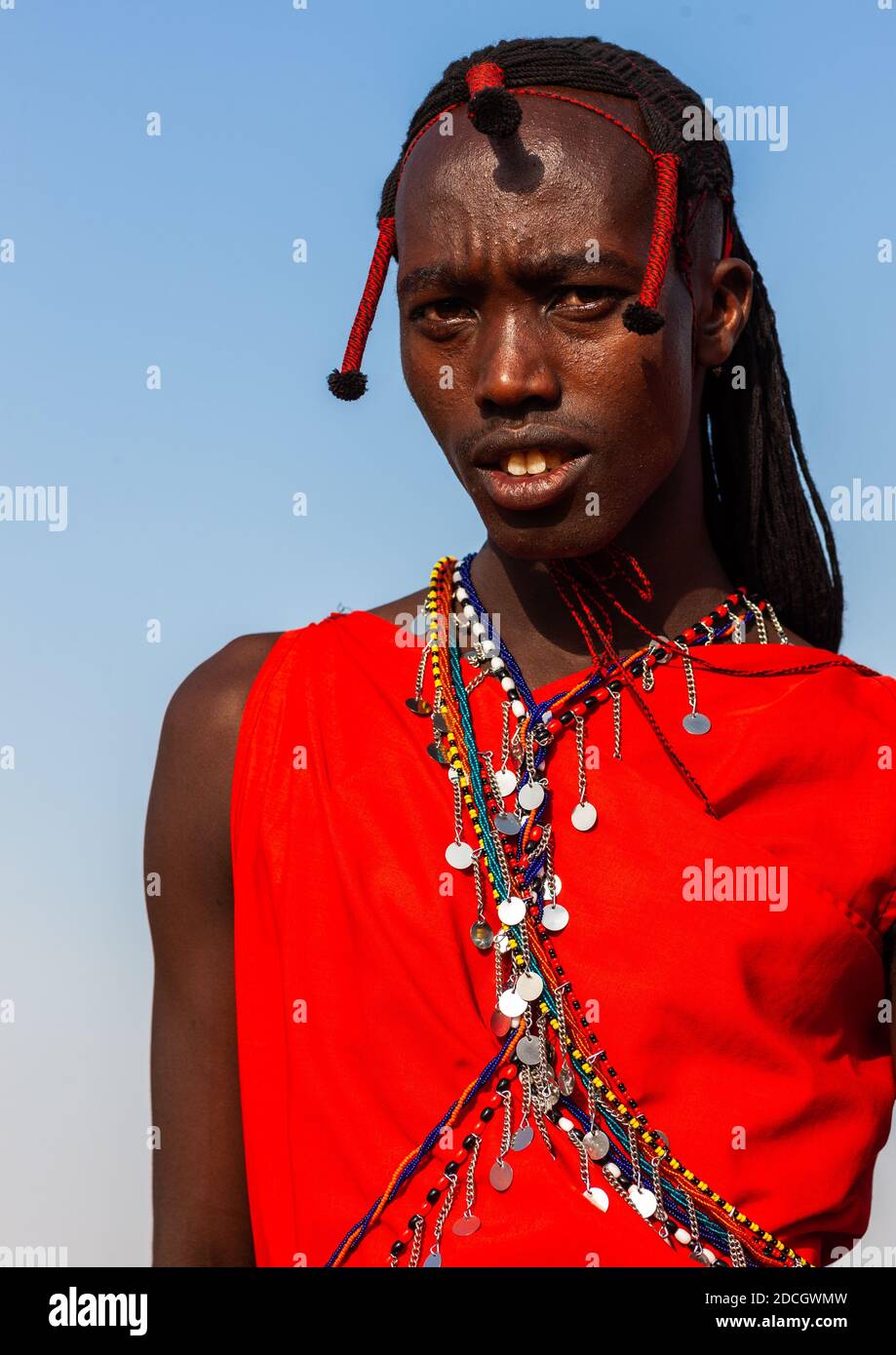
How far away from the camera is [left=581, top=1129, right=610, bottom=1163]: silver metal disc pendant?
3170mm

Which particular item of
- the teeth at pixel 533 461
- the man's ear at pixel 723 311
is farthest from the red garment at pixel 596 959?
the man's ear at pixel 723 311

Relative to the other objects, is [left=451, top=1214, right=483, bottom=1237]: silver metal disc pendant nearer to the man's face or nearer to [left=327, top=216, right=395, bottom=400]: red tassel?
the man's face

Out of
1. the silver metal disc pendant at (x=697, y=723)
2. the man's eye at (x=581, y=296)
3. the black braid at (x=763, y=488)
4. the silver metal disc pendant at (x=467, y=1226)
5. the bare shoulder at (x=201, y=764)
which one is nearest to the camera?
the silver metal disc pendant at (x=467, y=1226)

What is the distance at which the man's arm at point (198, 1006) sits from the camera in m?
3.49

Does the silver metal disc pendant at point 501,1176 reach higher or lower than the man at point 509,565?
lower

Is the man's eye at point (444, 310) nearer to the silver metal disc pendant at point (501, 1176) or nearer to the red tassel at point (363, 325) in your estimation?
the red tassel at point (363, 325)

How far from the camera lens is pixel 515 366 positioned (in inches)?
126

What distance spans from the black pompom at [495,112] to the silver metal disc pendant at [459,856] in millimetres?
1206

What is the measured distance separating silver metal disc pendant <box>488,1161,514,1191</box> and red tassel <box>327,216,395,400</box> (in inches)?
55.5

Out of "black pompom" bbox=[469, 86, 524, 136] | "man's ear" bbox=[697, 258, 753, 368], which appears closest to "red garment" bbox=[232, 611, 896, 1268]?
"man's ear" bbox=[697, 258, 753, 368]

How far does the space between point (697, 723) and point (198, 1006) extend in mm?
1044

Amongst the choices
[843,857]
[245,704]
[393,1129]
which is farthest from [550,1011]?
[245,704]

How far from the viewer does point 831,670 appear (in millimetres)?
3535

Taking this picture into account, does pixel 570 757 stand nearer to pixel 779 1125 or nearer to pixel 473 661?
pixel 473 661
